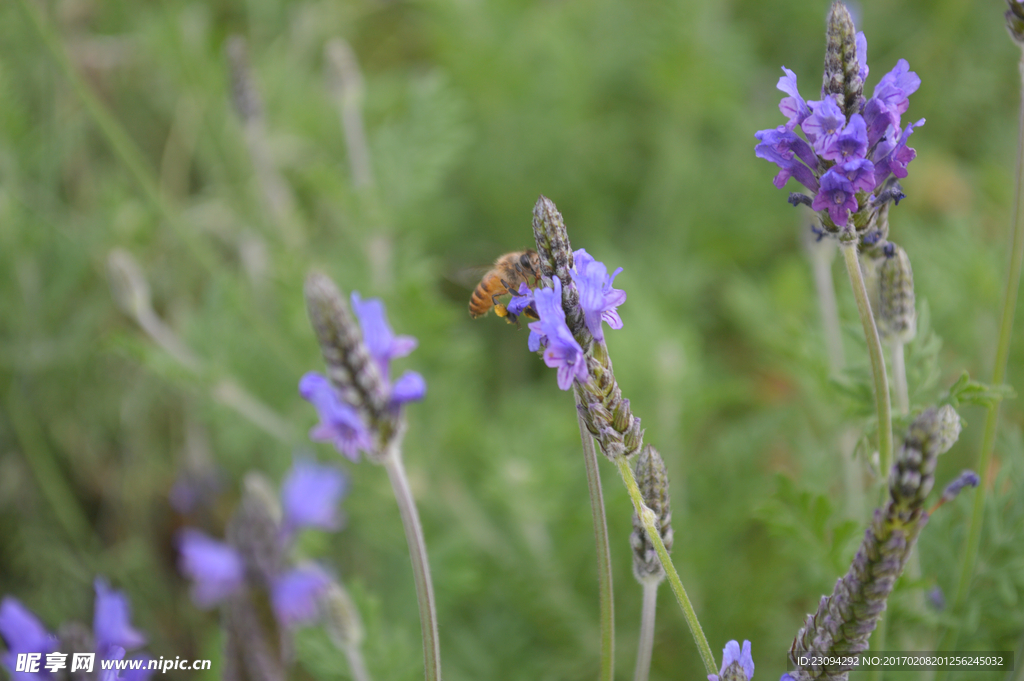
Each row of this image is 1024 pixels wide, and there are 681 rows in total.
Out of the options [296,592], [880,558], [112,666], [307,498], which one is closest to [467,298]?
[307,498]

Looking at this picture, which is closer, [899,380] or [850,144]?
[850,144]

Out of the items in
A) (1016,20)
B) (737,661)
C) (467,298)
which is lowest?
(737,661)

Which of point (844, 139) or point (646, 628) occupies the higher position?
point (844, 139)

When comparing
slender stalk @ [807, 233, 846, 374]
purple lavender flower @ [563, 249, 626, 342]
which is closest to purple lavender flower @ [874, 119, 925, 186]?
purple lavender flower @ [563, 249, 626, 342]

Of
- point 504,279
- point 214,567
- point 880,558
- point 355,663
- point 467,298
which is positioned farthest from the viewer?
point 467,298

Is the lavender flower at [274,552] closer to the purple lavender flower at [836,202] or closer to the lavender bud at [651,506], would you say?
the lavender bud at [651,506]

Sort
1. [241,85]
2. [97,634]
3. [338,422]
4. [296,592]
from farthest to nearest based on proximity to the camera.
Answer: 1. [241,85]
2. [296,592]
3. [97,634]
4. [338,422]

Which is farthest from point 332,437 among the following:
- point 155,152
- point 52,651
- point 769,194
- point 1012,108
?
point 1012,108

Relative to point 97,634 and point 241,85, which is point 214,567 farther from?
point 241,85
